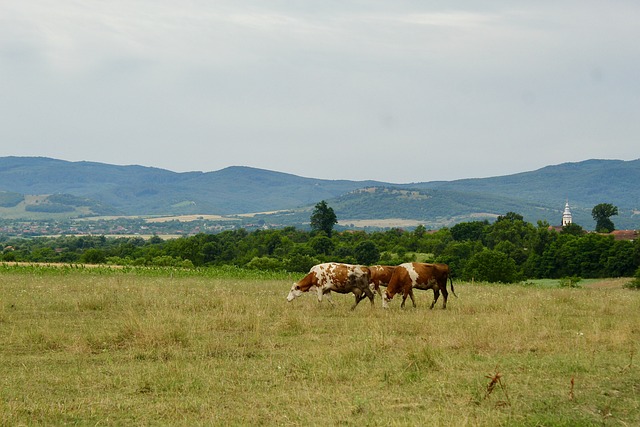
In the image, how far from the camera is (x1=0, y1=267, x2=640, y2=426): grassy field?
10.8 m

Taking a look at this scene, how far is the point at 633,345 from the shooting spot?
16.7 m

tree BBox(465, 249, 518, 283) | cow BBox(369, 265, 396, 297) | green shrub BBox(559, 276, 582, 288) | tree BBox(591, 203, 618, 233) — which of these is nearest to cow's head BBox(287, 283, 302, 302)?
cow BBox(369, 265, 396, 297)

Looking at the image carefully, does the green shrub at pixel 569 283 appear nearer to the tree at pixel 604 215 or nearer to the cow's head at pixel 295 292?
the cow's head at pixel 295 292

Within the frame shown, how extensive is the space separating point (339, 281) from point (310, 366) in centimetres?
1176

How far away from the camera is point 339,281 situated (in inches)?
999

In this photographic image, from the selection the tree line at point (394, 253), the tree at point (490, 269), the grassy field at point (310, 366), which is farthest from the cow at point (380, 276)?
the tree at point (490, 269)

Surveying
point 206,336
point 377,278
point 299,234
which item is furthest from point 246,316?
point 299,234

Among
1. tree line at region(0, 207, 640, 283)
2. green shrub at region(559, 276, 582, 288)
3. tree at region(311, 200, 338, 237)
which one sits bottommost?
tree line at region(0, 207, 640, 283)

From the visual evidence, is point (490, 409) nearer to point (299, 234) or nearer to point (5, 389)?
point (5, 389)

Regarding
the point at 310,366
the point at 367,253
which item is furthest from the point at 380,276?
the point at 367,253

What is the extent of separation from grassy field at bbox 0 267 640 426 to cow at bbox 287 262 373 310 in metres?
1.28

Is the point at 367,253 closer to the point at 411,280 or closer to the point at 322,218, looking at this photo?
the point at 322,218

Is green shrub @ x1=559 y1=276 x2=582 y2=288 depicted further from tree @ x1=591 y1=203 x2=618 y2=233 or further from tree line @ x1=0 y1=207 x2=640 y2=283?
tree @ x1=591 y1=203 x2=618 y2=233

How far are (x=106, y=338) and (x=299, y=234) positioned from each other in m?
113
